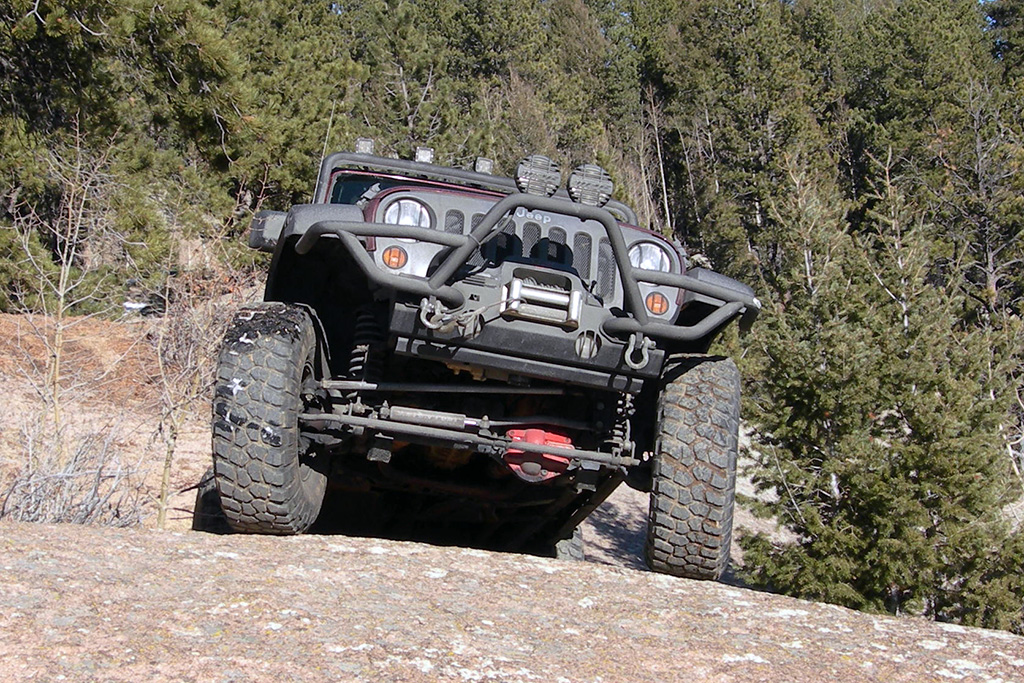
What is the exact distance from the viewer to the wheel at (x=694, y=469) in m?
4.59

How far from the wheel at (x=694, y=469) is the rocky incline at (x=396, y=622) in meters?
0.20

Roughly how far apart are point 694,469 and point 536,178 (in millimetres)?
1469

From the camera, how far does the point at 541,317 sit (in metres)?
4.24

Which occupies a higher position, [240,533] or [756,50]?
[756,50]

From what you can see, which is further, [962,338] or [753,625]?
[962,338]

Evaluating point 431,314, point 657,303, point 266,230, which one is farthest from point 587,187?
point 266,230

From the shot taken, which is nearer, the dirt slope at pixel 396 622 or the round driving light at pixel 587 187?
the dirt slope at pixel 396 622

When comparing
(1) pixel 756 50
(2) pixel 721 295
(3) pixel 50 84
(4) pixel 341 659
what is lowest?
(4) pixel 341 659

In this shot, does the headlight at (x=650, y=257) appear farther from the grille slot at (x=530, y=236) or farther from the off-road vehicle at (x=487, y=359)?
the grille slot at (x=530, y=236)

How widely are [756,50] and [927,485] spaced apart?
32.3m

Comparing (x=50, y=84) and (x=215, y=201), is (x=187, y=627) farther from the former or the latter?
(x=215, y=201)

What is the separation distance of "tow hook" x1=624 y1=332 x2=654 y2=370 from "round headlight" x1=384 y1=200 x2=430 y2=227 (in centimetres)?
104

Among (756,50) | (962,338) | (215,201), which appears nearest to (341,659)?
(962,338)

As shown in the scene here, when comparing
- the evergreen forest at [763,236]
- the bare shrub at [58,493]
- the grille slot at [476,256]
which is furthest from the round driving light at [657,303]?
the evergreen forest at [763,236]
